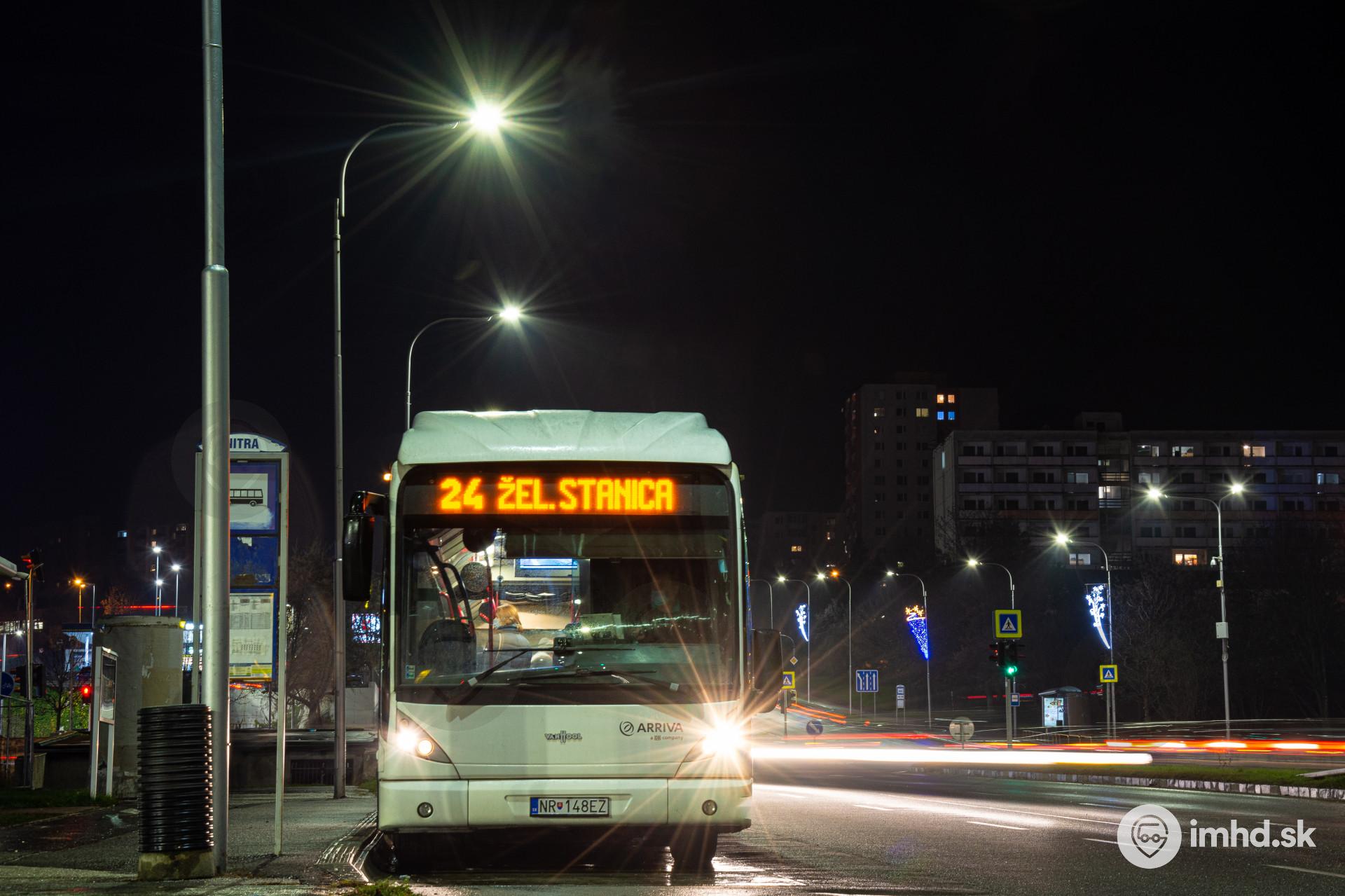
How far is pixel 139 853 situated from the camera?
437 inches

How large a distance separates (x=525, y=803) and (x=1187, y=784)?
22.0 metres

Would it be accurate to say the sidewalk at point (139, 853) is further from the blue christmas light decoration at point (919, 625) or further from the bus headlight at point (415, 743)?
the blue christmas light decoration at point (919, 625)

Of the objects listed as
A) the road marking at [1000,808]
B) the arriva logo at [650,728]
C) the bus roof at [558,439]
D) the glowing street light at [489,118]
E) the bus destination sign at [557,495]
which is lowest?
the road marking at [1000,808]

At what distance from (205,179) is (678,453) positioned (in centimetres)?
401

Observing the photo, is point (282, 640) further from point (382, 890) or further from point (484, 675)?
point (382, 890)

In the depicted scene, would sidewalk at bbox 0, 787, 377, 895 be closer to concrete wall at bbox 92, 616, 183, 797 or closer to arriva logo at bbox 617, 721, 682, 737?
arriva logo at bbox 617, 721, 682, 737

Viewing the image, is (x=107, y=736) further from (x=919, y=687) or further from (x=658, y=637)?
(x=919, y=687)

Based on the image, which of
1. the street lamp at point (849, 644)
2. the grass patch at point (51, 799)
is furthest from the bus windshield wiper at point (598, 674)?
the street lamp at point (849, 644)

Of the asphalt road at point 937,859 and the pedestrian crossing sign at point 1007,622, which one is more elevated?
the pedestrian crossing sign at point 1007,622

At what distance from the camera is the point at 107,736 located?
22406 mm

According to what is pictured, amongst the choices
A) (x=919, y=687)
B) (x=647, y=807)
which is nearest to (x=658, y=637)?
(x=647, y=807)

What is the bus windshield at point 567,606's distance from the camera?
10992 millimetres

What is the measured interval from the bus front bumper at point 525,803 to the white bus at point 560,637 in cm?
1

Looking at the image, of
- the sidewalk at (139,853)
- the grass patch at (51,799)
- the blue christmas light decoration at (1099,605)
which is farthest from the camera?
the blue christmas light decoration at (1099,605)
